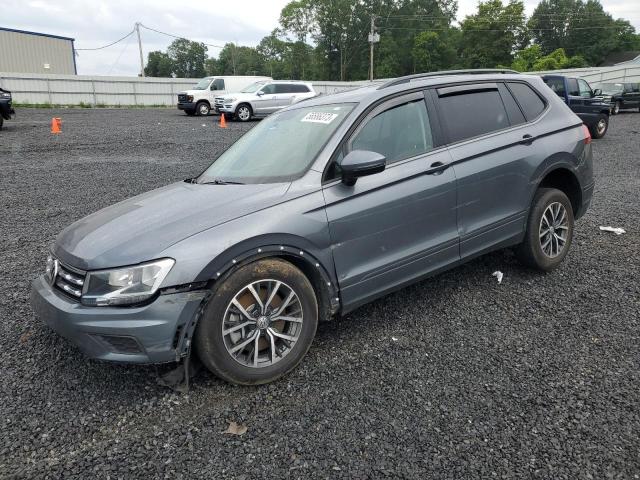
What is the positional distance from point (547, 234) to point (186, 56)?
11025 centimetres

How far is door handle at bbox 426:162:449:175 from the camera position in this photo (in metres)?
3.54

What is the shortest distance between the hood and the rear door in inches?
59.3

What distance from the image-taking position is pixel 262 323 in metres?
2.89

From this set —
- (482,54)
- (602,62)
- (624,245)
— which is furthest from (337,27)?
(624,245)

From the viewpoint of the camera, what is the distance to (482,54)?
248 feet

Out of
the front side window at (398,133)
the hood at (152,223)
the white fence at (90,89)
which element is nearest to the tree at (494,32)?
the white fence at (90,89)

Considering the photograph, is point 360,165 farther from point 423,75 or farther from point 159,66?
point 159,66

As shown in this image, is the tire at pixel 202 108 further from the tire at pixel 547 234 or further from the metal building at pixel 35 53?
the metal building at pixel 35 53

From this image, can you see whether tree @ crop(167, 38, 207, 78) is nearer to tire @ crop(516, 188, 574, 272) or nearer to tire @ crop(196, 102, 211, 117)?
tire @ crop(196, 102, 211, 117)

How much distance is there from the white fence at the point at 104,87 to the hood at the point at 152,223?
80.6 ft

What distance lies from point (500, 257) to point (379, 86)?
2.26 meters

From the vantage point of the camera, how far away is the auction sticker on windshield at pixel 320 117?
3.51 meters

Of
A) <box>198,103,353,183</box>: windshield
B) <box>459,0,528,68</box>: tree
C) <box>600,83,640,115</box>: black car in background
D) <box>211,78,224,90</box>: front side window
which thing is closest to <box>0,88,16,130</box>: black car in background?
<box>211,78,224,90</box>: front side window

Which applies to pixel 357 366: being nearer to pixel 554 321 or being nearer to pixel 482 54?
pixel 554 321
